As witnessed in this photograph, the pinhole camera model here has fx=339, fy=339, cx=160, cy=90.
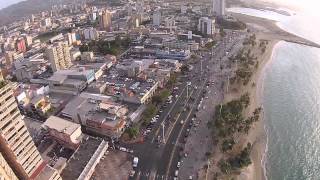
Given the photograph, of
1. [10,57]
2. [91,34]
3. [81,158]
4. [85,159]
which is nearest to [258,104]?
[85,159]

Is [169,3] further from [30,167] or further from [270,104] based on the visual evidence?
→ [30,167]

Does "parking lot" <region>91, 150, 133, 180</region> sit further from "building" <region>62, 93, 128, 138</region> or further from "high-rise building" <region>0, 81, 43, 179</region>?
"high-rise building" <region>0, 81, 43, 179</region>

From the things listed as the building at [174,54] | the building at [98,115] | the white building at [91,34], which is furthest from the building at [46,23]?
the building at [98,115]

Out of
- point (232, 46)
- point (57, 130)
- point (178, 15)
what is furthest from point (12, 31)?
point (57, 130)

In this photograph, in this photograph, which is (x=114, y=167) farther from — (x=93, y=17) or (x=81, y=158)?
(x=93, y=17)

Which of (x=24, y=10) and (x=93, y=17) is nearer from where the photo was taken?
(x=93, y=17)

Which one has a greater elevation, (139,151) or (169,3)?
(169,3)

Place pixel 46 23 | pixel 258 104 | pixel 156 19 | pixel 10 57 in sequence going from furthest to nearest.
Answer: pixel 46 23 → pixel 156 19 → pixel 10 57 → pixel 258 104

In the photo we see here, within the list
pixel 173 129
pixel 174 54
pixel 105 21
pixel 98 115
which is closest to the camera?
pixel 173 129
